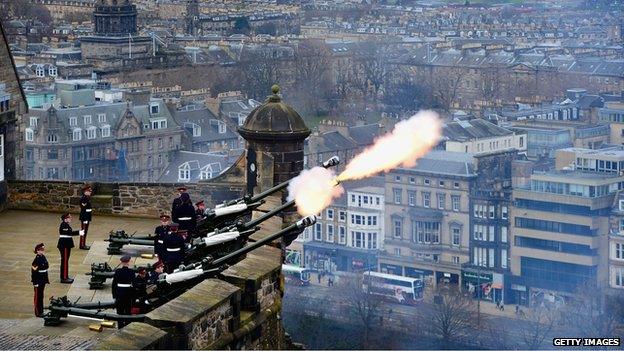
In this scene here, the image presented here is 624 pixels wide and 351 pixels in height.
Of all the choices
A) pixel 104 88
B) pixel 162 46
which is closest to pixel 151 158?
pixel 104 88

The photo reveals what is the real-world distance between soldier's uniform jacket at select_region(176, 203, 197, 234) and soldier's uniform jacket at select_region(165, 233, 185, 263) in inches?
50.6

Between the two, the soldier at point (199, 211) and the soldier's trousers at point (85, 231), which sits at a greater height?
the soldier at point (199, 211)

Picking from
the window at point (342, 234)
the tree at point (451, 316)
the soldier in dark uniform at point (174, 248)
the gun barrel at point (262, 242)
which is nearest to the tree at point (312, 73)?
the window at point (342, 234)

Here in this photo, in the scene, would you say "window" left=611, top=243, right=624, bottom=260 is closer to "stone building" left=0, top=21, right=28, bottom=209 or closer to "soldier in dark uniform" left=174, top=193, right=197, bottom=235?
"stone building" left=0, top=21, right=28, bottom=209

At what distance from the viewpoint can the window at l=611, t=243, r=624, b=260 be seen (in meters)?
90.4

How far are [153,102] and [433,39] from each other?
7681cm

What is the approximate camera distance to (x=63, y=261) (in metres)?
17.3

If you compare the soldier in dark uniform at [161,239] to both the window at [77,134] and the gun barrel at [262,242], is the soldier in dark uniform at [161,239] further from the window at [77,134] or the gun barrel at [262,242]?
the window at [77,134]

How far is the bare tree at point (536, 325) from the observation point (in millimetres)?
74625

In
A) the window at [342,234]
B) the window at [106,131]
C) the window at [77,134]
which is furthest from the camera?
the window at [106,131]

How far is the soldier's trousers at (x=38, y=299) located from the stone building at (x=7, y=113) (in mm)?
5711

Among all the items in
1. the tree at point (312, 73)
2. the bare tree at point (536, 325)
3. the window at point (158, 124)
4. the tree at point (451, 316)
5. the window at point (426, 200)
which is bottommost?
the bare tree at point (536, 325)

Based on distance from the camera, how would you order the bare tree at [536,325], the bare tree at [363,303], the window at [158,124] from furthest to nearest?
the window at [158,124] < the bare tree at [363,303] < the bare tree at [536,325]

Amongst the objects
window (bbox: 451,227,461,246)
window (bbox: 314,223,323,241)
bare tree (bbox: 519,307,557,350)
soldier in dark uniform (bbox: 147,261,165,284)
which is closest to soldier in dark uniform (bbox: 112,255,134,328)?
soldier in dark uniform (bbox: 147,261,165,284)
